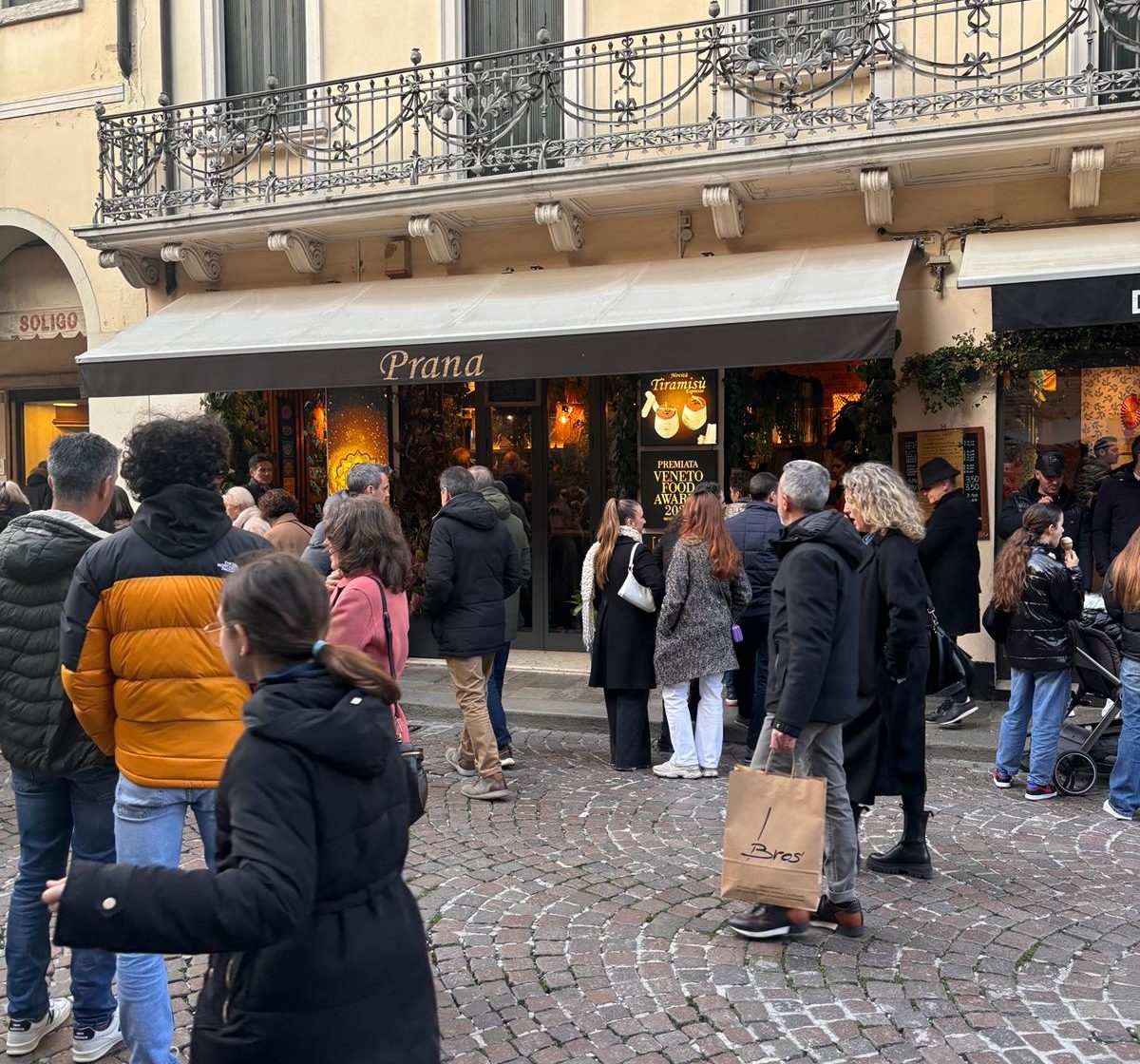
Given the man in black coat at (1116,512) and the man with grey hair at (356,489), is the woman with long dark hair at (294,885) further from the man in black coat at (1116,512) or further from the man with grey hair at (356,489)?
the man in black coat at (1116,512)

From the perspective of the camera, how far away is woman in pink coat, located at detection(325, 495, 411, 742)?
453cm

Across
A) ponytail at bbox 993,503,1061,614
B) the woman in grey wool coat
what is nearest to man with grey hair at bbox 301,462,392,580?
the woman in grey wool coat

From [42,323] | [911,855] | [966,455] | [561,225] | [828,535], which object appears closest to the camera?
[828,535]

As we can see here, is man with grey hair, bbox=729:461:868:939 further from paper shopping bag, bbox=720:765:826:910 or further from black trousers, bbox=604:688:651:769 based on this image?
black trousers, bbox=604:688:651:769

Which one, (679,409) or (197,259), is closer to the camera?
(679,409)

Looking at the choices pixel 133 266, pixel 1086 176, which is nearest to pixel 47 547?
pixel 1086 176

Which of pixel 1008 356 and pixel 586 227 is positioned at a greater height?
pixel 586 227

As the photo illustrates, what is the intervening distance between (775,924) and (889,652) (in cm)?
126

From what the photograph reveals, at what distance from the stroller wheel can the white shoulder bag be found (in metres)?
2.58

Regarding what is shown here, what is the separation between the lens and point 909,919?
4.71m

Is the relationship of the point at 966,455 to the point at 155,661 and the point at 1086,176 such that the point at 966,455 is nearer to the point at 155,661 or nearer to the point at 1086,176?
the point at 1086,176

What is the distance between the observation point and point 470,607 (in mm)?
6660

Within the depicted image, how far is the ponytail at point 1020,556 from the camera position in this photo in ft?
20.4

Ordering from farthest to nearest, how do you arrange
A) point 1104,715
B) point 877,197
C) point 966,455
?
point 966,455
point 877,197
point 1104,715
